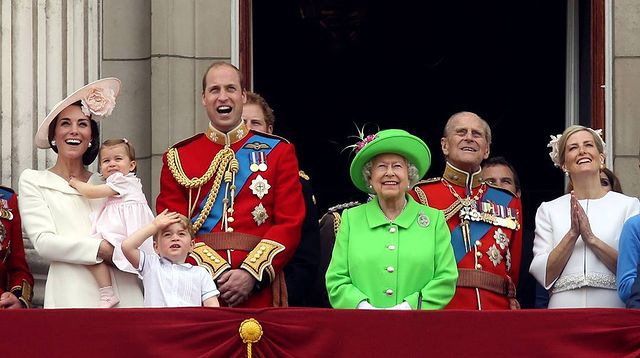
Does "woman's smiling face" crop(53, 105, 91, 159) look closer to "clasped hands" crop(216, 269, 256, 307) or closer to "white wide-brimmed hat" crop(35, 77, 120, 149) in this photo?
"white wide-brimmed hat" crop(35, 77, 120, 149)

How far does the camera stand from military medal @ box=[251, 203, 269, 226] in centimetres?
902

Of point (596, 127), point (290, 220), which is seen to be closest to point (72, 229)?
point (290, 220)

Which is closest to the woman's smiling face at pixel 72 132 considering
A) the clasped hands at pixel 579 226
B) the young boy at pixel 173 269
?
the young boy at pixel 173 269

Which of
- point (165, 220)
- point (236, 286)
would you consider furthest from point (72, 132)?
point (236, 286)

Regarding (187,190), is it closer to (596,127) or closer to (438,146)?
(596,127)

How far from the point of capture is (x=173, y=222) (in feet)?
28.4

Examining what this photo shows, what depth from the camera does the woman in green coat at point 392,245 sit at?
28.7 feet

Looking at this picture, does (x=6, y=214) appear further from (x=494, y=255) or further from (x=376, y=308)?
(x=494, y=255)

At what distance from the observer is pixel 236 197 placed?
9070 millimetres

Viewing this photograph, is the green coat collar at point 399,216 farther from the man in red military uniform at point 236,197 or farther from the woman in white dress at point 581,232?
the woman in white dress at point 581,232

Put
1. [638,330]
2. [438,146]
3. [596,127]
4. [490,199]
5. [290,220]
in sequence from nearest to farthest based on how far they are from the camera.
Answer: [638,330]
[290,220]
[490,199]
[596,127]
[438,146]

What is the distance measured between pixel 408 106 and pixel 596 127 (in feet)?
13.7

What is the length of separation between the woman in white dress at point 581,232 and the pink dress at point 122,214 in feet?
6.43

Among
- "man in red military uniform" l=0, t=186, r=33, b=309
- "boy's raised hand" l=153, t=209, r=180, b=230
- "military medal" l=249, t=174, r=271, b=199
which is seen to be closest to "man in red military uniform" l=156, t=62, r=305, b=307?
"military medal" l=249, t=174, r=271, b=199
